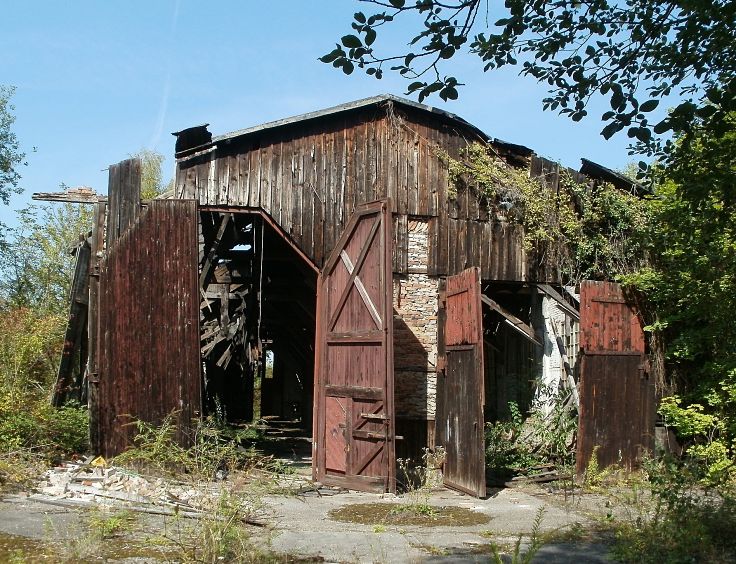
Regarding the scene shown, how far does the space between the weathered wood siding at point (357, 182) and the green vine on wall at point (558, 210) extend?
0.69ft

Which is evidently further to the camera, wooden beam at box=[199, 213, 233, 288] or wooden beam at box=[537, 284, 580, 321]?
wooden beam at box=[199, 213, 233, 288]

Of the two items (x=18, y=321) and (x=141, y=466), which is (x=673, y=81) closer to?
(x=141, y=466)

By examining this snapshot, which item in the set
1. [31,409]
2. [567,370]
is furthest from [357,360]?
[31,409]

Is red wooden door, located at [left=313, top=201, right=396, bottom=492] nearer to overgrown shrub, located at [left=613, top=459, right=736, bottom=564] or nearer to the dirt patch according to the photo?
the dirt patch

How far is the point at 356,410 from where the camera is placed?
1127 centimetres

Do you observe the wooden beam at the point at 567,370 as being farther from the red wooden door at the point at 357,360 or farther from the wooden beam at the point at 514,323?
the red wooden door at the point at 357,360

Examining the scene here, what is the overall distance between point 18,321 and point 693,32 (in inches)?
463

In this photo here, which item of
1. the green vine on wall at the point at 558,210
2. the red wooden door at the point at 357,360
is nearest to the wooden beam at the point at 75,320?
the red wooden door at the point at 357,360

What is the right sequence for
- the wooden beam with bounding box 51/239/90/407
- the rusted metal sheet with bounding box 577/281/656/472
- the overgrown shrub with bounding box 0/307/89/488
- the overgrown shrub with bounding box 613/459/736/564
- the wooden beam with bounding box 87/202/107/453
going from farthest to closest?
1. the wooden beam with bounding box 51/239/90/407
2. the rusted metal sheet with bounding box 577/281/656/472
3. the wooden beam with bounding box 87/202/107/453
4. the overgrown shrub with bounding box 0/307/89/488
5. the overgrown shrub with bounding box 613/459/736/564

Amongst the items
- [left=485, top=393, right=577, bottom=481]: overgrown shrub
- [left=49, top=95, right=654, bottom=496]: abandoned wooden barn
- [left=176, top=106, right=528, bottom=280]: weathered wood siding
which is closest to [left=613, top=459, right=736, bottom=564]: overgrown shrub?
[left=49, top=95, right=654, bottom=496]: abandoned wooden barn

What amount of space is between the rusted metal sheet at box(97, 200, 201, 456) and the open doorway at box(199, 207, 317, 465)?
2.16ft

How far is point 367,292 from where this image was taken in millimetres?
11297

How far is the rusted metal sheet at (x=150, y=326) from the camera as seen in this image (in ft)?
36.1

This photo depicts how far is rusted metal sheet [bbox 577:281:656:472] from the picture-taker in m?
11.6
